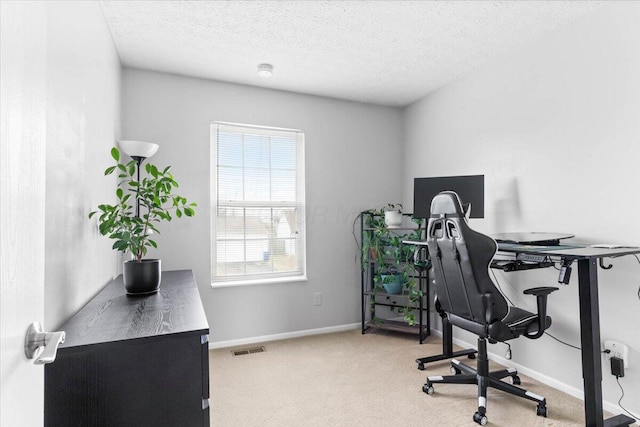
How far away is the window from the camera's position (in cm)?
335

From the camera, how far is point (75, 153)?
63.6 inches

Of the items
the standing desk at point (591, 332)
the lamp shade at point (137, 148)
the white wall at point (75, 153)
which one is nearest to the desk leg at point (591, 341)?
the standing desk at point (591, 332)

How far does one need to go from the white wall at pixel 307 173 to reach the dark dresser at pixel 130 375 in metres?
→ 1.99

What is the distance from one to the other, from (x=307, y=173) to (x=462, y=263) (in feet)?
6.50

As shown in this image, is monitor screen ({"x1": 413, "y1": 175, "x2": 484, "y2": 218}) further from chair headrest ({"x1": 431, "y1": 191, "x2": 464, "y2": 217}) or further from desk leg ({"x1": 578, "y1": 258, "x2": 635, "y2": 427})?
desk leg ({"x1": 578, "y1": 258, "x2": 635, "y2": 427})

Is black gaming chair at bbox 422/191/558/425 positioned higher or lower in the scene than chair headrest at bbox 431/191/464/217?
lower

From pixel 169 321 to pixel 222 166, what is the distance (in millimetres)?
2216

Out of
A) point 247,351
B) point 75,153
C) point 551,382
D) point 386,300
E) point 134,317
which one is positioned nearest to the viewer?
point 134,317

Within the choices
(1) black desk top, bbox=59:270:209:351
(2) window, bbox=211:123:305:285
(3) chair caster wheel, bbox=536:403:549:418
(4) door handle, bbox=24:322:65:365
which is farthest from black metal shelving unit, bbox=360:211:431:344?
(4) door handle, bbox=24:322:65:365

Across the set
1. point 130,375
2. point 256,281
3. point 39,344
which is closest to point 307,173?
point 256,281

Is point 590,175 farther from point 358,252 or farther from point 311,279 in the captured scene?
point 311,279

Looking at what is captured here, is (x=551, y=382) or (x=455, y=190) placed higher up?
(x=455, y=190)

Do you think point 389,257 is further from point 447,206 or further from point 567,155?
point 567,155

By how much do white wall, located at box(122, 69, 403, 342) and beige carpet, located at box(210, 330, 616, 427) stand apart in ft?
1.45
